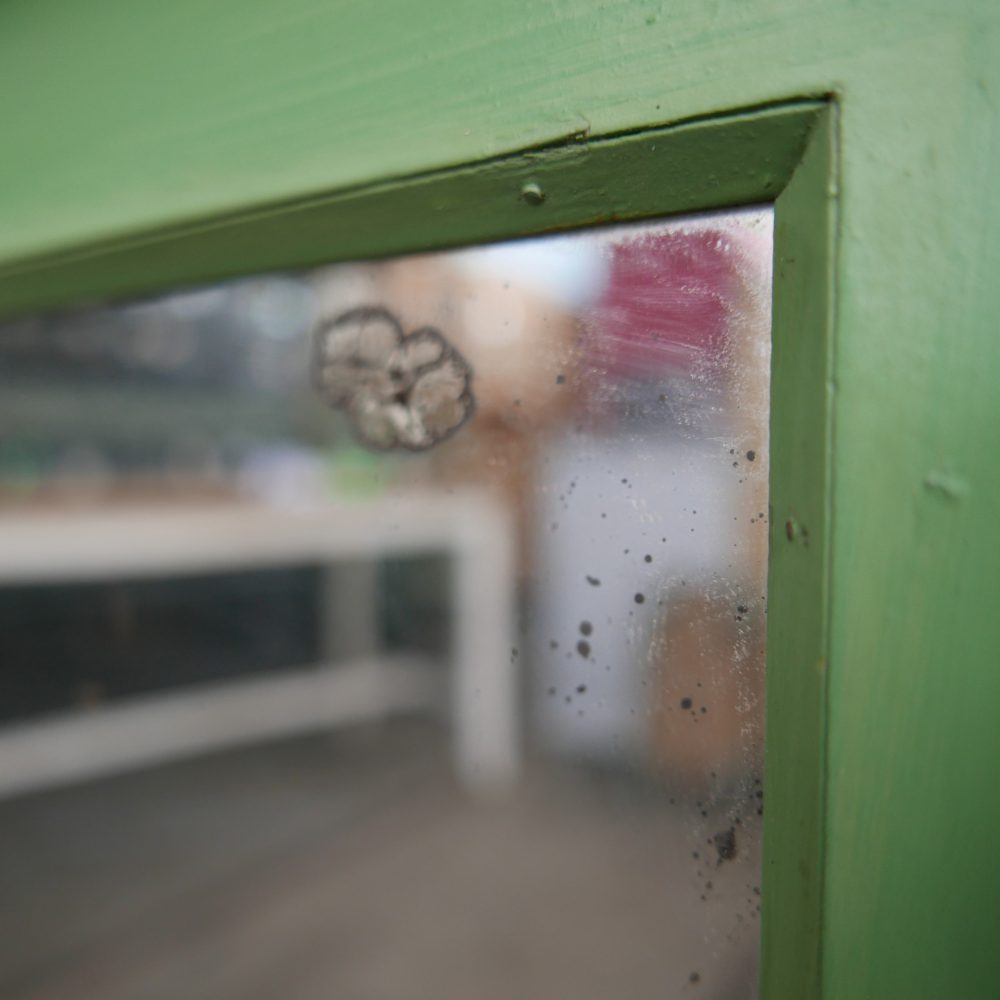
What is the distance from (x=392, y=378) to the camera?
1.73 ft

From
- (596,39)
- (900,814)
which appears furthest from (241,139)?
(900,814)

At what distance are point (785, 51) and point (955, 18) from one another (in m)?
0.06

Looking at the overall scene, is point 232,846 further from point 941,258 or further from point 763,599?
point 941,258

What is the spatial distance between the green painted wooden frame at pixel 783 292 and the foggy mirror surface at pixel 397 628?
20mm

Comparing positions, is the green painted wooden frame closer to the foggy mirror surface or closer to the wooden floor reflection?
the foggy mirror surface

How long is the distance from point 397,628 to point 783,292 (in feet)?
2.22

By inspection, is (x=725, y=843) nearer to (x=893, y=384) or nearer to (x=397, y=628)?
(x=893, y=384)

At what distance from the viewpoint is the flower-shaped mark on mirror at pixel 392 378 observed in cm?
49

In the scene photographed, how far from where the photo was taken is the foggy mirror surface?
39 centimetres

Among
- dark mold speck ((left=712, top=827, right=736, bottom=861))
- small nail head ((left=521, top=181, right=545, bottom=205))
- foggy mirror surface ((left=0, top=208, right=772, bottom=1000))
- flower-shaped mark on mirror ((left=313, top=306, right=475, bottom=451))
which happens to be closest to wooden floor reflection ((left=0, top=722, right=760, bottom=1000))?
foggy mirror surface ((left=0, top=208, right=772, bottom=1000))

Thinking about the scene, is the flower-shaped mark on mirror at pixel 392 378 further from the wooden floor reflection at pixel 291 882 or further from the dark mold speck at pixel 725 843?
the wooden floor reflection at pixel 291 882

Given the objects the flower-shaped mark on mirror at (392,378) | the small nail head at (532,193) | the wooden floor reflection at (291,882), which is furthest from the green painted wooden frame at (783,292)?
the wooden floor reflection at (291,882)

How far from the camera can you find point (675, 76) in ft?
1.11

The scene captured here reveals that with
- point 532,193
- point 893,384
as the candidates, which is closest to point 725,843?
point 893,384
